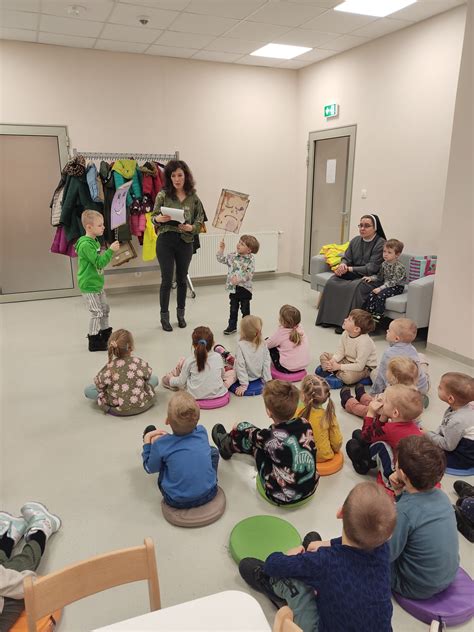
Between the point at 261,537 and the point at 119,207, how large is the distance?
14.4 ft

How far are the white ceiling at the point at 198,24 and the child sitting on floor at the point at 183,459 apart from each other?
3754 millimetres

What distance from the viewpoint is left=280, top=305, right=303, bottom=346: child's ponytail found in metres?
3.45

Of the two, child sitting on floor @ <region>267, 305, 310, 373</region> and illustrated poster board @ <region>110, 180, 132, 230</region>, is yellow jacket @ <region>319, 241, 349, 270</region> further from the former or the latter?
illustrated poster board @ <region>110, 180, 132, 230</region>

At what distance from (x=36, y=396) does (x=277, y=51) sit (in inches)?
192

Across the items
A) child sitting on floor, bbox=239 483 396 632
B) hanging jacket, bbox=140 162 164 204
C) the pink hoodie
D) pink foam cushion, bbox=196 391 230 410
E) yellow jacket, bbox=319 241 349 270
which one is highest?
hanging jacket, bbox=140 162 164 204

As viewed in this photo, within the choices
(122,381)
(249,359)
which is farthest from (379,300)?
(122,381)

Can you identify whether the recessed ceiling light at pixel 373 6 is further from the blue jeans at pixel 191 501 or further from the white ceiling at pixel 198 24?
the blue jeans at pixel 191 501

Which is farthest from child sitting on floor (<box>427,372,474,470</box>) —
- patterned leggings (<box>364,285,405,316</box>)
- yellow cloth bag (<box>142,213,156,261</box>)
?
yellow cloth bag (<box>142,213,156,261</box>)

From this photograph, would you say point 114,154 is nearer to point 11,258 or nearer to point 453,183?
point 11,258

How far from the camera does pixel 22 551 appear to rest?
187 centimetres

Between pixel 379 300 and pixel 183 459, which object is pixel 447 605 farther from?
pixel 379 300

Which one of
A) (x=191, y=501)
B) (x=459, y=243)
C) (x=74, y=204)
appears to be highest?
(x=74, y=204)

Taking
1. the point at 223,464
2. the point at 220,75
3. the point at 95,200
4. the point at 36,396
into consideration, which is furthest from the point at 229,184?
the point at 223,464

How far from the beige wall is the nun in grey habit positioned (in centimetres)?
75
